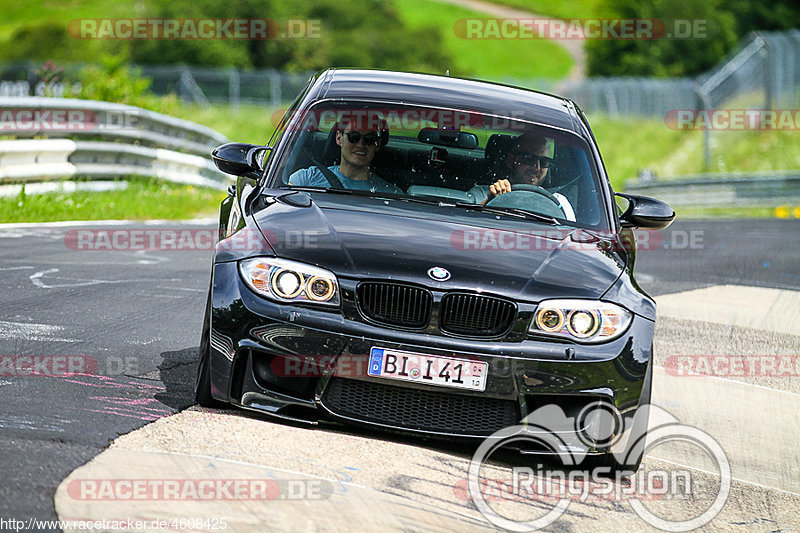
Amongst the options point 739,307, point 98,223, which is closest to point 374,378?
point 739,307

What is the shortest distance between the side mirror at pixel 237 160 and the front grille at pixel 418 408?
1707 millimetres

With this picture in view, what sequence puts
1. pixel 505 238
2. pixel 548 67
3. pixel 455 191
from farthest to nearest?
pixel 548 67 → pixel 455 191 → pixel 505 238

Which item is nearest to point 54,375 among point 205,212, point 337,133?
point 337,133

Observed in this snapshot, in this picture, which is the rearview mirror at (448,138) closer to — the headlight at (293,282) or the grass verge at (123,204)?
the headlight at (293,282)

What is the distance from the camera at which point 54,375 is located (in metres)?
5.62

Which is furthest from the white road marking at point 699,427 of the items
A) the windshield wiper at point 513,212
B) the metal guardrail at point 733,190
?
the metal guardrail at point 733,190

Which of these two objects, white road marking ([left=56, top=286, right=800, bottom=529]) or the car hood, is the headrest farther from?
white road marking ([left=56, top=286, right=800, bottom=529])

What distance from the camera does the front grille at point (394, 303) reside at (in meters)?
4.89

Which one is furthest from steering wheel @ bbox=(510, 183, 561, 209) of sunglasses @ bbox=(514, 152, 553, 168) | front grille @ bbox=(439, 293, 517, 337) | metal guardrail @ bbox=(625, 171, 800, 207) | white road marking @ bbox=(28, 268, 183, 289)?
metal guardrail @ bbox=(625, 171, 800, 207)

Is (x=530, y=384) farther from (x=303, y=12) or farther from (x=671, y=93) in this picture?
(x=303, y=12)

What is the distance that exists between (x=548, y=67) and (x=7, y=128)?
93.0 meters

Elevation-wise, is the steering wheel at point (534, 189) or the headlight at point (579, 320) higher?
the steering wheel at point (534, 189)

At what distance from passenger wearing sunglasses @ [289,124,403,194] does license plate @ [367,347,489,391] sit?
4.56ft

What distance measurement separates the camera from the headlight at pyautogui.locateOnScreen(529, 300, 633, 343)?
16.2ft
